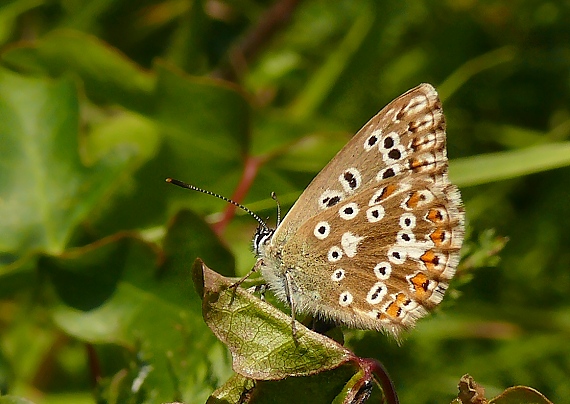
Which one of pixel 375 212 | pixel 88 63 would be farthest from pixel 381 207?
pixel 88 63

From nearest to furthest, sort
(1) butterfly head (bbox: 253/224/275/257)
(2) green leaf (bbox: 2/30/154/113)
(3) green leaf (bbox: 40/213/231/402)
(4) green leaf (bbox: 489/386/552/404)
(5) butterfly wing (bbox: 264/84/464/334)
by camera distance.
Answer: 1. (4) green leaf (bbox: 489/386/552/404)
2. (3) green leaf (bbox: 40/213/231/402)
3. (5) butterfly wing (bbox: 264/84/464/334)
4. (1) butterfly head (bbox: 253/224/275/257)
5. (2) green leaf (bbox: 2/30/154/113)

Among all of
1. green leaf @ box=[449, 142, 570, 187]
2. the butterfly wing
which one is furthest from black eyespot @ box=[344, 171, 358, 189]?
green leaf @ box=[449, 142, 570, 187]

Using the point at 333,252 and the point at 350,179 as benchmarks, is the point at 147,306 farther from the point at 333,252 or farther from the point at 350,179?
the point at 350,179

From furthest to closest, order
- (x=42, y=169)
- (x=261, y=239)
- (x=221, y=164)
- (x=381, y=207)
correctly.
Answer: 1. (x=221, y=164)
2. (x=42, y=169)
3. (x=261, y=239)
4. (x=381, y=207)

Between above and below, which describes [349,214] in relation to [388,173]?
below

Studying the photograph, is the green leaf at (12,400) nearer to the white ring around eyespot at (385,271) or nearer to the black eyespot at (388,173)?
the white ring around eyespot at (385,271)

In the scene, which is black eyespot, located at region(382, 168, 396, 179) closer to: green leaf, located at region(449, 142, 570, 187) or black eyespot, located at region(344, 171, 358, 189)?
black eyespot, located at region(344, 171, 358, 189)
